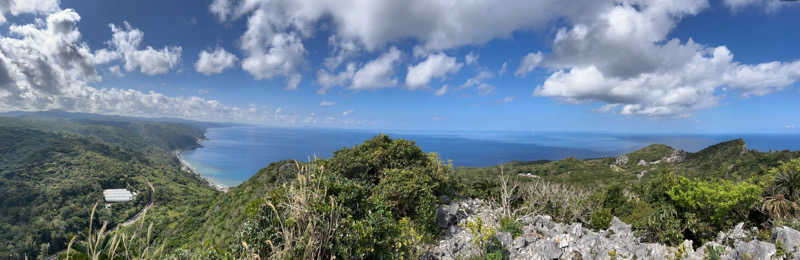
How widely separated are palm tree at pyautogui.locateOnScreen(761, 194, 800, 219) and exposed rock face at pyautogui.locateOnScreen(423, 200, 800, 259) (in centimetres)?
112

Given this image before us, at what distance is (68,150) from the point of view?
97.2 metres

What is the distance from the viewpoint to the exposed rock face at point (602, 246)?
6004 mm

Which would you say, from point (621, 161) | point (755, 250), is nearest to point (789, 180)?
point (755, 250)

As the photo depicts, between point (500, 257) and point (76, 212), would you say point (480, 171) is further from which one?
point (76, 212)

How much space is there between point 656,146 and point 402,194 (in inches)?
3848

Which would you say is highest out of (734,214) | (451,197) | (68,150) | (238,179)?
(734,214)

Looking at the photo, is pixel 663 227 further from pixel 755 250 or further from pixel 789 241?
pixel 789 241

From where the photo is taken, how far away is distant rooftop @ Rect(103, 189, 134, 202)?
66.6m

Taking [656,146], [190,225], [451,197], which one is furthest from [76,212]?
[656,146]

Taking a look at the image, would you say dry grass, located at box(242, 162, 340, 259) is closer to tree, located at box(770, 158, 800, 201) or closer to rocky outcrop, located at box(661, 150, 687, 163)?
tree, located at box(770, 158, 800, 201)

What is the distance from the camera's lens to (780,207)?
7.96 metres

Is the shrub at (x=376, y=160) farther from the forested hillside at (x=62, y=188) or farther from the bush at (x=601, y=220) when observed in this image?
the forested hillside at (x=62, y=188)

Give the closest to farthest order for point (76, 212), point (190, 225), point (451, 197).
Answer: point (451, 197), point (190, 225), point (76, 212)

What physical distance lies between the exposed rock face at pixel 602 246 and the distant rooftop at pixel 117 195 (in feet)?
286
